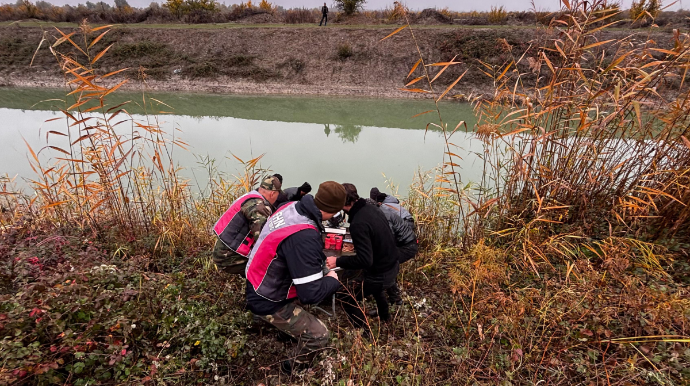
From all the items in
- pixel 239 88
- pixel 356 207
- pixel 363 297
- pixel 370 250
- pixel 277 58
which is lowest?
pixel 363 297

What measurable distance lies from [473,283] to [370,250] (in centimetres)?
87

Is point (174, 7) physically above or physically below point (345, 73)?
above

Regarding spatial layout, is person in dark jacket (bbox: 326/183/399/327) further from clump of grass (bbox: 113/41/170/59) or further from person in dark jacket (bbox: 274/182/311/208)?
clump of grass (bbox: 113/41/170/59)

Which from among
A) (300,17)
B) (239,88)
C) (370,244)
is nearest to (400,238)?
(370,244)

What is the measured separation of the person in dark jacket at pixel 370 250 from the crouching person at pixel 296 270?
264 mm

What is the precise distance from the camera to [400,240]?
2.91 meters

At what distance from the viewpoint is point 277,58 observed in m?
17.6

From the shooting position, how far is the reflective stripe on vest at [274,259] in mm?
1998

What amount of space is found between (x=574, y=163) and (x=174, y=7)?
29.3m

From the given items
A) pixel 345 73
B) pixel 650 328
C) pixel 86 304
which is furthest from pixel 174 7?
pixel 650 328

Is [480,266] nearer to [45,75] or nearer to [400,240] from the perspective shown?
[400,240]

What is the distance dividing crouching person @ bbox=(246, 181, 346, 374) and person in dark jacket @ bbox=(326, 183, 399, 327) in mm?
264

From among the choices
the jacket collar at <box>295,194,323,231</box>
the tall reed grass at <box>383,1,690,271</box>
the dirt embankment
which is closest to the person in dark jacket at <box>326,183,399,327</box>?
the jacket collar at <box>295,194,323,231</box>

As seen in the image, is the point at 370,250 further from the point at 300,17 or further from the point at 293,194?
the point at 300,17
